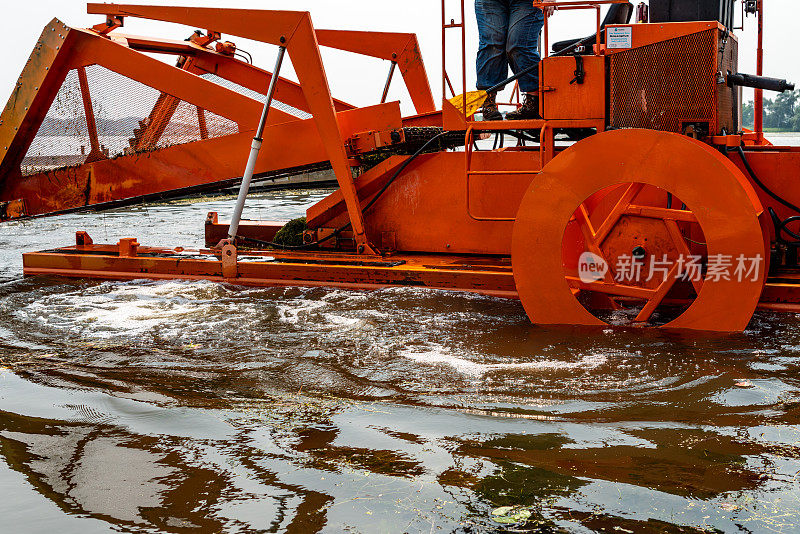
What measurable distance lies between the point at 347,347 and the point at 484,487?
2.16m

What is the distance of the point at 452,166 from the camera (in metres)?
6.61

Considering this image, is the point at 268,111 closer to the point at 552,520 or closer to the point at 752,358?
the point at 752,358

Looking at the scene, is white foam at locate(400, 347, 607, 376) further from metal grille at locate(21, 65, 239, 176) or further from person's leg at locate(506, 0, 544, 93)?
metal grille at locate(21, 65, 239, 176)

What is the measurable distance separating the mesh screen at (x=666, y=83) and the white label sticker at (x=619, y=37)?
6cm

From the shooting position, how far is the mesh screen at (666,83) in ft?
17.8

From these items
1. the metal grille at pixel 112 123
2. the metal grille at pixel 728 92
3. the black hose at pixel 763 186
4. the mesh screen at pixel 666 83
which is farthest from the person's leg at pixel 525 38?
the metal grille at pixel 112 123

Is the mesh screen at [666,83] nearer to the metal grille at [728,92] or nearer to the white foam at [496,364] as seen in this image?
the metal grille at [728,92]

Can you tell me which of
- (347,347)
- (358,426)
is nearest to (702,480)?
(358,426)

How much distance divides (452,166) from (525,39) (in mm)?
1161

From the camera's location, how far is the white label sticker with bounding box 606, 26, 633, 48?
5.58 meters

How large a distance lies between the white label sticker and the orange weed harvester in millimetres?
13

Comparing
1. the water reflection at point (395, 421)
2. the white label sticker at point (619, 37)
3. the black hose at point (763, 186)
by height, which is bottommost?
the water reflection at point (395, 421)

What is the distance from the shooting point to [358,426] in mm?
3781

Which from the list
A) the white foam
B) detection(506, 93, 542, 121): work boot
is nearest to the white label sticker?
detection(506, 93, 542, 121): work boot
